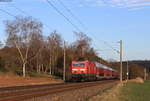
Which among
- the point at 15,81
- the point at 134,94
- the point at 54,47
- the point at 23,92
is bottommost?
the point at 134,94

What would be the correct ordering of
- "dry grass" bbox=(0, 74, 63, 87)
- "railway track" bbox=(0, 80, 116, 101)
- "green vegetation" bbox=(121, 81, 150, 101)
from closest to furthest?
"railway track" bbox=(0, 80, 116, 101)
"green vegetation" bbox=(121, 81, 150, 101)
"dry grass" bbox=(0, 74, 63, 87)

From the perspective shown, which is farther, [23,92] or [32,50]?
[32,50]

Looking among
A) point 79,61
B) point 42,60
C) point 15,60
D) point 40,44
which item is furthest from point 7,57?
point 79,61

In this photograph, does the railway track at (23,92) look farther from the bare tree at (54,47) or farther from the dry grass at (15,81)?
the bare tree at (54,47)

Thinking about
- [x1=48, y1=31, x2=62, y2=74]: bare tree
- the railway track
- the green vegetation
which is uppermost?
[x1=48, y1=31, x2=62, y2=74]: bare tree

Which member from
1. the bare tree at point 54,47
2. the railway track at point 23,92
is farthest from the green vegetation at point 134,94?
the bare tree at point 54,47

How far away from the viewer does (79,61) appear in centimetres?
4606

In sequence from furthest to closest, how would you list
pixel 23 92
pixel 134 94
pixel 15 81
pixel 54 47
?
1. pixel 54 47
2. pixel 15 81
3. pixel 134 94
4. pixel 23 92

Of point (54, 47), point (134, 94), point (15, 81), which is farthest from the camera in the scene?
point (54, 47)

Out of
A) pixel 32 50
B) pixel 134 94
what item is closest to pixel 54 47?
pixel 32 50

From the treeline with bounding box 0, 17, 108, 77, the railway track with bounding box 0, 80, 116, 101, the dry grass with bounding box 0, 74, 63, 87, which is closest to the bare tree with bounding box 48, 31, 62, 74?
the treeline with bounding box 0, 17, 108, 77

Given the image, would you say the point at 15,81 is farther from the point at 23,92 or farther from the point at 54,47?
the point at 54,47

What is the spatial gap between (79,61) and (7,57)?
913 inches

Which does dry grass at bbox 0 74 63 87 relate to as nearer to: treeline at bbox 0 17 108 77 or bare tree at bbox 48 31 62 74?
treeline at bbox 0 17 108 77
